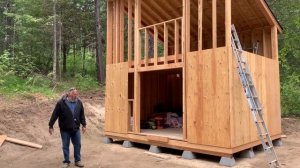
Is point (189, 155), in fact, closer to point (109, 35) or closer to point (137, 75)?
point (137, 75)

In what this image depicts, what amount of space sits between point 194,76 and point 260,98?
2.18 m

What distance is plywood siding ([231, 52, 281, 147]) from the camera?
7070 mm

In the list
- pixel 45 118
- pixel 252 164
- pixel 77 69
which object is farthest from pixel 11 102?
pixel 77 69

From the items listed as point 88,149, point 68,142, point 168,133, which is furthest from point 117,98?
point 68,142

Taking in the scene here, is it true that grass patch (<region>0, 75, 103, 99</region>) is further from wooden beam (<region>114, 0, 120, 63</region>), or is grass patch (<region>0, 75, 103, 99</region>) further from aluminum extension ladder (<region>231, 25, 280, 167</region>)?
aluminum extension ladder (<region>231, 25, 280, 167</region>)

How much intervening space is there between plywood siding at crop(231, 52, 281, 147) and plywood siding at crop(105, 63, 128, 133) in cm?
367

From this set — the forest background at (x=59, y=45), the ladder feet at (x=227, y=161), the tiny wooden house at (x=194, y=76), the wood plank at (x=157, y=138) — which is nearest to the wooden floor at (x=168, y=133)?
the tiny wooden house at (x=194, y=76)

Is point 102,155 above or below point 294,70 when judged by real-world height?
below

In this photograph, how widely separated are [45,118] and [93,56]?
15471 mm

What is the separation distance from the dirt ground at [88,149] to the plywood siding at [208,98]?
0.69 meters

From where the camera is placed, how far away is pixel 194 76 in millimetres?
7668

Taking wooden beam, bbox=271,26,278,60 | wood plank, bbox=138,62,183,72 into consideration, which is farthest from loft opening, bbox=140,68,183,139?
wooden beam, bbox=271,26,278,60

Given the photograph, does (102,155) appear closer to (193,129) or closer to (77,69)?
(193,129)

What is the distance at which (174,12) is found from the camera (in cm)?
1041
